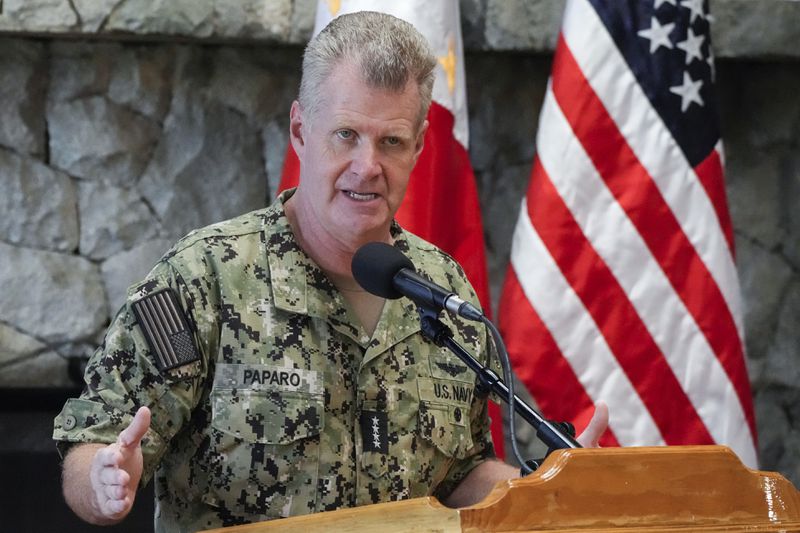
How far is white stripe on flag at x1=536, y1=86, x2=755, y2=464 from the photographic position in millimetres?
2584

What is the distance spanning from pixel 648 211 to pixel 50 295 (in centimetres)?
145

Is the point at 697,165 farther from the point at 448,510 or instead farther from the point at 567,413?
the point at 448,510

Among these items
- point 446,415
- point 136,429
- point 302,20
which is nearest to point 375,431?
point 446,415

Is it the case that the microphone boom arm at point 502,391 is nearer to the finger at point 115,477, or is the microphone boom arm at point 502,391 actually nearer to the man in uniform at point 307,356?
the man in uniform at point 307,356

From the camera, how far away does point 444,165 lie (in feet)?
8.61

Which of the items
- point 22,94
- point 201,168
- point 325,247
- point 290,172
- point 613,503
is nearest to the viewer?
point 613,503

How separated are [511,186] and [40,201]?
1211mm

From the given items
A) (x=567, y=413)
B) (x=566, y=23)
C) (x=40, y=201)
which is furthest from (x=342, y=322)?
(x=40, y=201)

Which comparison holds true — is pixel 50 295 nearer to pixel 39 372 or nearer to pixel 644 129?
pixel 39 372

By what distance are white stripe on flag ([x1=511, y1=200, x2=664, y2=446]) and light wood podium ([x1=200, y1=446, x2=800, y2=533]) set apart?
1391 mm

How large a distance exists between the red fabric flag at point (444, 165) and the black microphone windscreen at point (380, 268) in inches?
47.7

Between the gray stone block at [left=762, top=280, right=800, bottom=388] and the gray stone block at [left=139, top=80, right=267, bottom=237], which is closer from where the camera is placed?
the gray stone block at [left=139, top=80, right=267, bottom=237]

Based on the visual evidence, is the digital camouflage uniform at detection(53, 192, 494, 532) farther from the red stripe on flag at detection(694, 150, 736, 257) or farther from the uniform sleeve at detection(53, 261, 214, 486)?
the red stripe on flag at detection(694, 150, 736, 257)

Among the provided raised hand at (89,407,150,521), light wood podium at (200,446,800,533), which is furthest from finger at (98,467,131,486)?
light wood podium at (200,446,800,533)
